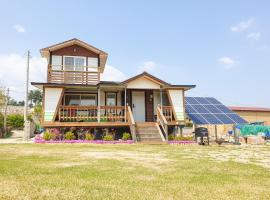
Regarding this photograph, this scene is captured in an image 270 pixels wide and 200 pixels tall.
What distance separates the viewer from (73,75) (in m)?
20.9

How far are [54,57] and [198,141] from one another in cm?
1377

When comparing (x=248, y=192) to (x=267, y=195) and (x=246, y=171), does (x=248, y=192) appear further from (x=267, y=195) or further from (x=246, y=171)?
(x=246, y=171)

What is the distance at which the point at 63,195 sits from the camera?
438 cm

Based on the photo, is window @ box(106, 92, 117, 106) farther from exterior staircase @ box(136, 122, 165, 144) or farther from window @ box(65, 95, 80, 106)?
exterior staircase @ box(136, 122, 165, 144)

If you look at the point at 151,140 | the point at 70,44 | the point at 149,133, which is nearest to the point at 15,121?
the point at 70,44

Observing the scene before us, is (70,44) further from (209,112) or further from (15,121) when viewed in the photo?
(15,121)

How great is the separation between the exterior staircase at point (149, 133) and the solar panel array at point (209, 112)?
13.6 ft

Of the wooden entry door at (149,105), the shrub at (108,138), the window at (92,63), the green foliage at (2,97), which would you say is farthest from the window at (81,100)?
the green foliage at (2,97)

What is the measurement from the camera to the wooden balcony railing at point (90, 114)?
18375 mm

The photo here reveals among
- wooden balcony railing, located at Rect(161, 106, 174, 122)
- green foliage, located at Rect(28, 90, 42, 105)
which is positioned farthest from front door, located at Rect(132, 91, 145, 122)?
green foliage, located at Rect(28, 90, 42, 105)

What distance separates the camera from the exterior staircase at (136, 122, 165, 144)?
16334 mm

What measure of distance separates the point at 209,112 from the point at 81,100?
1141cm

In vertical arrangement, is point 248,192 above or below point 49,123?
below

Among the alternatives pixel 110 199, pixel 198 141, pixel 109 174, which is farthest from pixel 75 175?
pixel 198 141
